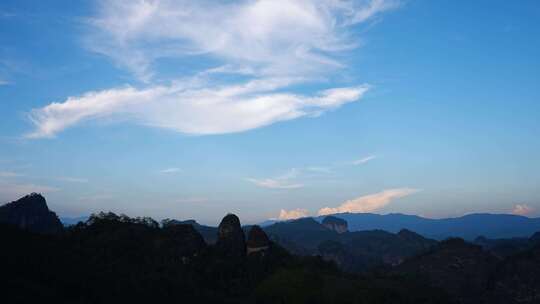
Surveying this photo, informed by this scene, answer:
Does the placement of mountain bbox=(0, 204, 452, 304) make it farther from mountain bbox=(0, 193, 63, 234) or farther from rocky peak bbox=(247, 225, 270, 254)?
mountain bbox=(0, 193, 63, 234)

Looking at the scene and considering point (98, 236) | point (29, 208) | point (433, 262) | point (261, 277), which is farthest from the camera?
point (29, 208)

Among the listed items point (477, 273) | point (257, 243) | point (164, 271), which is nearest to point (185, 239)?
point (164, 271)

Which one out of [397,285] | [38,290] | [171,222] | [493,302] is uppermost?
[171,222]

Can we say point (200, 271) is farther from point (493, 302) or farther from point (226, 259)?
point (493, 302)

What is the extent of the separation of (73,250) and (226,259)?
80.2 ft

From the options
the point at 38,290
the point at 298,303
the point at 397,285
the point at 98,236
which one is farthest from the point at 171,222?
the point at 38,290

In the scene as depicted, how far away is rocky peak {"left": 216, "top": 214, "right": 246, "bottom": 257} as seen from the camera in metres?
84.9

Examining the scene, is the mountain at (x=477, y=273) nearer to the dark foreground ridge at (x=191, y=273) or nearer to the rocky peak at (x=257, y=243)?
the dark foreground ridge at (x=191, y=273)

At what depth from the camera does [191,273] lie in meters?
74.4

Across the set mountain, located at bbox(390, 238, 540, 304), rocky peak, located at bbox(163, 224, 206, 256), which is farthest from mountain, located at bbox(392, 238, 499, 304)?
rocky peak, located at bbox(163, 224, 206, 256)

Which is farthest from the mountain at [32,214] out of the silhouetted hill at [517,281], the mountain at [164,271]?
the silhouetted hill at [517,281]

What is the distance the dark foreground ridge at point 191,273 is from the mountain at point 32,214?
1547 inches

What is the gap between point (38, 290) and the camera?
1606 inches

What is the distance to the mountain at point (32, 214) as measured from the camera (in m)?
121
